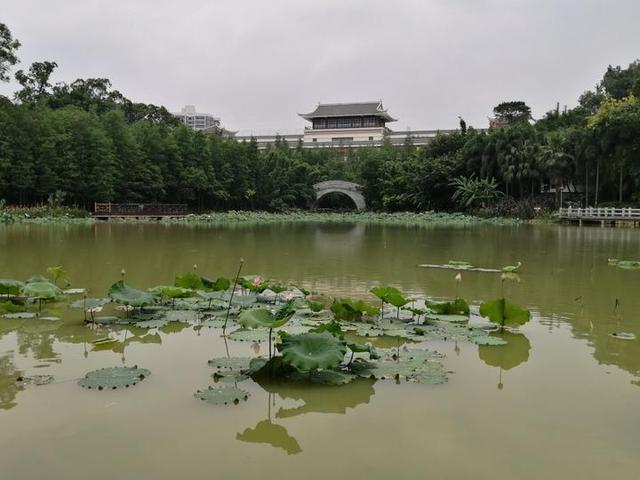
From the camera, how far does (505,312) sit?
16.2 ft

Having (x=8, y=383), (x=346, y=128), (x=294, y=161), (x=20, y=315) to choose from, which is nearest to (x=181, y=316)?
(x=20, y=315)

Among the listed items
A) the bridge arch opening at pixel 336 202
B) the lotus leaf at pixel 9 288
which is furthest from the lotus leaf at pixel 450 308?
the bridge arch opening at pixel 336 202

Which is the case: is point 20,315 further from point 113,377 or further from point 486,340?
point 486,340

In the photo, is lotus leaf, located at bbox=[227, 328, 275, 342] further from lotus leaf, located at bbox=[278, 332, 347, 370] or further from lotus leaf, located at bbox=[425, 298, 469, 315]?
lotus leaf, located at bbox=[425, 298, 469, 315]

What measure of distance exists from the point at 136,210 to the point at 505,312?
1068 inches

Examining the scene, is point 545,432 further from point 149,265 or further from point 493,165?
point 493,165

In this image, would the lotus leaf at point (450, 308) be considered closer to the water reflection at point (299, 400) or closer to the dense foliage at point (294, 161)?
the water reflection at point (299, 400)

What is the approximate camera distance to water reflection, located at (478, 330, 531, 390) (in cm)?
421

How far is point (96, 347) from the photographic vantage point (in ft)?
14.4

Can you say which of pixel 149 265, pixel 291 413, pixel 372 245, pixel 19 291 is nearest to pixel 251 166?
pixel 372 245

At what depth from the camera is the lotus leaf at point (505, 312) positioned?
490cm

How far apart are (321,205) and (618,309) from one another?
138 ft

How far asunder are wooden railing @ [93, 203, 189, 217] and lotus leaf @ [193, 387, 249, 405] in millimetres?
26741

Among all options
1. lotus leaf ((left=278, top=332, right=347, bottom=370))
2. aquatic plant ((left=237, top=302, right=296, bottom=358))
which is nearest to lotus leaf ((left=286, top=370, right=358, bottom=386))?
lotus leaf ((left=278, top=332, right=347, bottom=370))
